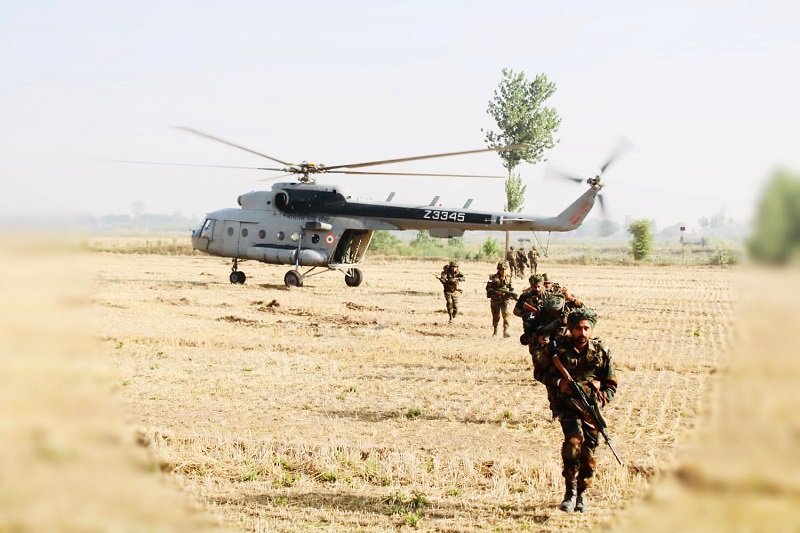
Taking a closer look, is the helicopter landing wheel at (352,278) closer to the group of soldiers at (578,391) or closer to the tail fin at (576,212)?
the tail fin at (576,212)

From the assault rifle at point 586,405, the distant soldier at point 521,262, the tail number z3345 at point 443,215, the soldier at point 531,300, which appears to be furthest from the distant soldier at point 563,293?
the distant soldier at point 521,262

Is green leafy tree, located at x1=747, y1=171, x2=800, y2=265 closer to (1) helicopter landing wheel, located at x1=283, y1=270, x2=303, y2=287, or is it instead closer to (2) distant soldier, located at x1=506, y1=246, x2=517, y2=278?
(1) helicopter landing wheel, located at x1=283, y1=270, x2=303, y2=287

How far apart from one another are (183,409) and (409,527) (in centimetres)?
528

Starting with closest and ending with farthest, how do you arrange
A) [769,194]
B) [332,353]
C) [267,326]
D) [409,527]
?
[769,194]
[409,527]
[332,353]
[267,326]

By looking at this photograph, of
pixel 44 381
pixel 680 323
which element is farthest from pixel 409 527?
pixel 680 323

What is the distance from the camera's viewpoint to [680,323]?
23906mm

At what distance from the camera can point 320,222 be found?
27.6 metres

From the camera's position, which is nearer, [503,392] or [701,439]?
[701,439]

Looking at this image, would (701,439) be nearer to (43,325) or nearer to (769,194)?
(769,194)

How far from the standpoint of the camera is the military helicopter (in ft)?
84.2

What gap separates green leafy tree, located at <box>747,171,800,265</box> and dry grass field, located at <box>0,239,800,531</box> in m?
0.08

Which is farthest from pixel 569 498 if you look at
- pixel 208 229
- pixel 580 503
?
pixel 208 229

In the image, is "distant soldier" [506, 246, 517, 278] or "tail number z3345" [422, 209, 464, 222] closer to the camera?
"tail number z3345" [422, 209, 464, 222]

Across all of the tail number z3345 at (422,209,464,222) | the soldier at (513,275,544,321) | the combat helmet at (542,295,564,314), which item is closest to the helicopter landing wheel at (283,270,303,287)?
the tail number z3345 at (422,209,464,222)
